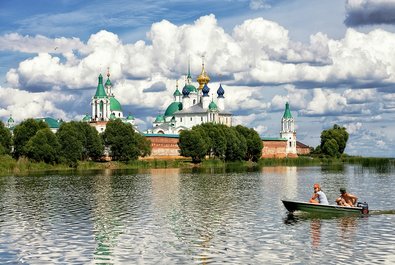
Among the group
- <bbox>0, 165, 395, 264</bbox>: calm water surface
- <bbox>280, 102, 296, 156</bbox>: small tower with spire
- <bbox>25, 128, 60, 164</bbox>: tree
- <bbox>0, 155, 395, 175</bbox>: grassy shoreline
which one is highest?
<bbox>280, 102, 296, 156</bbox>: small tower with spire

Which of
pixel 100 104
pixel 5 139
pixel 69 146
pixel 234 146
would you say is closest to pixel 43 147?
pixel 69 146

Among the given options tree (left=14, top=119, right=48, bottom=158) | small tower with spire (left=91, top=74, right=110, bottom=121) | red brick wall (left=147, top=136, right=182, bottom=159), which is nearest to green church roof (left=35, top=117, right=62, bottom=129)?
small tower with spire (left=91, top=74, right=110, bottom=121)

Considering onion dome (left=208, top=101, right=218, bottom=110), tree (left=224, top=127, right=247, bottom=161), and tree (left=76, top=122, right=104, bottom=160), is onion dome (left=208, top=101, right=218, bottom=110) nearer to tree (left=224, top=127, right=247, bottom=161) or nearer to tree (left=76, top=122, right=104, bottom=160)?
tree (left=224, top=127, right=247, bottom=161)

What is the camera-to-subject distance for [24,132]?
90.9 meters

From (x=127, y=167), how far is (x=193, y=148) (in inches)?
485

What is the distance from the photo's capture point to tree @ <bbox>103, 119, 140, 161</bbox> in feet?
344

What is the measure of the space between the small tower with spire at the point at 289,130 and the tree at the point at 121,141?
82.2m

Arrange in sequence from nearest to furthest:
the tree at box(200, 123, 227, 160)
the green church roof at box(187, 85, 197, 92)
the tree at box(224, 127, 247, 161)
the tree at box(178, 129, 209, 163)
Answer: the tree at box(178, 129, 209, 163), the tree at box(200, 123, 227, 160), the tree at box(224, 127, 247, 161), the green church roof at box(187, 85, 197, 92)

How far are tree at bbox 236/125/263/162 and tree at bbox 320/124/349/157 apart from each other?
2428cm

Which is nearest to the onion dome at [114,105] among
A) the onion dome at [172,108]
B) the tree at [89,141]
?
the onion dome at [172,108]

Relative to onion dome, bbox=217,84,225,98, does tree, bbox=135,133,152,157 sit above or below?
below

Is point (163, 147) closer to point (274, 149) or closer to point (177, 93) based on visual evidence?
point (274, 149)

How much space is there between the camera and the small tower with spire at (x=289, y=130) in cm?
18262

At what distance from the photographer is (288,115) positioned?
607 ft
